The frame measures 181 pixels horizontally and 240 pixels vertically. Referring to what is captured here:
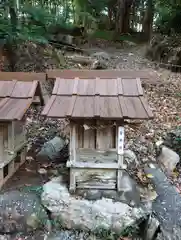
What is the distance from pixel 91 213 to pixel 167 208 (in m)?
1.17

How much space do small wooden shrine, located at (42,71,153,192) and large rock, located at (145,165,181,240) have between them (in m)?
0.76

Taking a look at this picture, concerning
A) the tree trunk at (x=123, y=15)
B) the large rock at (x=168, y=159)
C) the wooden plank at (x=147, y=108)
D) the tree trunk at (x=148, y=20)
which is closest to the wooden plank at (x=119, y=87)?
the wooden plank at (x=147, y=108)

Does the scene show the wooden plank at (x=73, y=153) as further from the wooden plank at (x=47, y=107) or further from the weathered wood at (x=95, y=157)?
the wooden plank at (x=47, y=107)

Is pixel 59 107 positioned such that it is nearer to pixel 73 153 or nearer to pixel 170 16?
pixel 73 153

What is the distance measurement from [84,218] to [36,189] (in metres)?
0.93

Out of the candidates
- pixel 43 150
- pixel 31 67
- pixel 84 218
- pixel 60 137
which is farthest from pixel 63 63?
pixel 84 218

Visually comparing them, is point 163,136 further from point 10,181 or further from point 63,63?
point 63,63

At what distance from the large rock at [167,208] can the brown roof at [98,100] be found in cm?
156

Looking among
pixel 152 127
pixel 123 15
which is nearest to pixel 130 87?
pixel 152 127

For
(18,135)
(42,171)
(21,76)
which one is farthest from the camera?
(21,76)

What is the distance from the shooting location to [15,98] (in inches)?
156

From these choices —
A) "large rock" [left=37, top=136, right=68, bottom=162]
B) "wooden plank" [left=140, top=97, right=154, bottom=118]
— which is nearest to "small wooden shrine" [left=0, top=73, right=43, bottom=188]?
"large rock" [left=37, top=136, right=68, bottom=162]

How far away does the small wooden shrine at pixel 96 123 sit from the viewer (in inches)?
139

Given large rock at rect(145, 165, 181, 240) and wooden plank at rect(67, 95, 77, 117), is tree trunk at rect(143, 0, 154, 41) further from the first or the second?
wooden plank at rect(67, 95, 77, 117)
